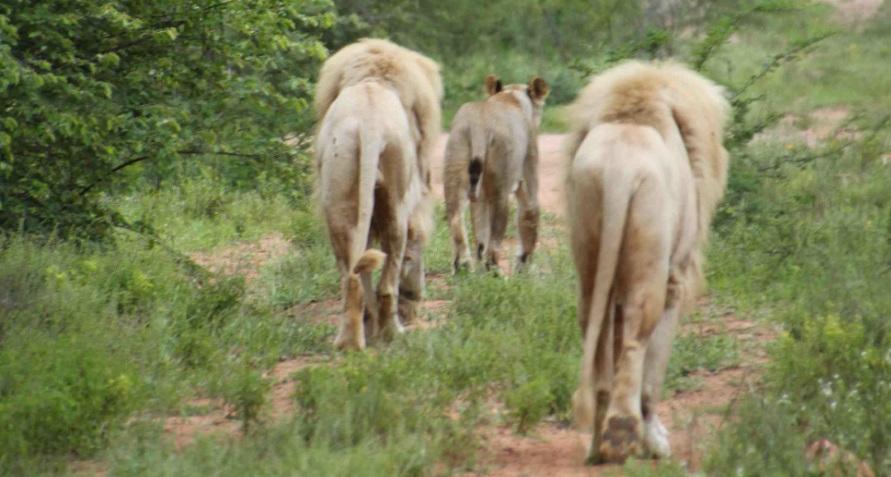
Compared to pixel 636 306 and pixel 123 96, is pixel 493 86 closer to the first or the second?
pixel 123 96

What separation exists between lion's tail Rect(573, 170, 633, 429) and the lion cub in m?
4.98

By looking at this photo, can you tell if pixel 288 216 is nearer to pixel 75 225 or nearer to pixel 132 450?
pixel 75 225

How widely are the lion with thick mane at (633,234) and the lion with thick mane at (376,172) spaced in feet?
6.36

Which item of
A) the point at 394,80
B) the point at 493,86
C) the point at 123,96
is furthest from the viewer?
the point at 493,86

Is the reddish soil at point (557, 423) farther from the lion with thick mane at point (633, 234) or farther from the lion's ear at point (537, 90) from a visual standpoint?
the lion's ear at point (537, 90)

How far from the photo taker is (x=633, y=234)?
607 cm

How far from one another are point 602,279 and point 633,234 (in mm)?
203

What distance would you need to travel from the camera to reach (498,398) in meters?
7.40

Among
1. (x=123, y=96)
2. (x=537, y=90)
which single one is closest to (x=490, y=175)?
(x=537, y=90)

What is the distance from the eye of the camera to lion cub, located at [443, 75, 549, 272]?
1112 cm

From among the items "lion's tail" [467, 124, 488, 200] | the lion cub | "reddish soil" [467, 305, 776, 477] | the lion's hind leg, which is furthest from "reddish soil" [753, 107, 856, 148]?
the lion's hind leg

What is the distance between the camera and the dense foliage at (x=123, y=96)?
29.1 feet

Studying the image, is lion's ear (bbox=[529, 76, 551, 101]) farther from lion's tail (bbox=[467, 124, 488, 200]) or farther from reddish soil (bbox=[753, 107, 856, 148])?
reddish soil (bbox=[753, 107, 856, 148])

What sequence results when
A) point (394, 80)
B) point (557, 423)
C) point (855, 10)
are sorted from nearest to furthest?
point (557, 423)
point (394, 80)
point (855, 10)
